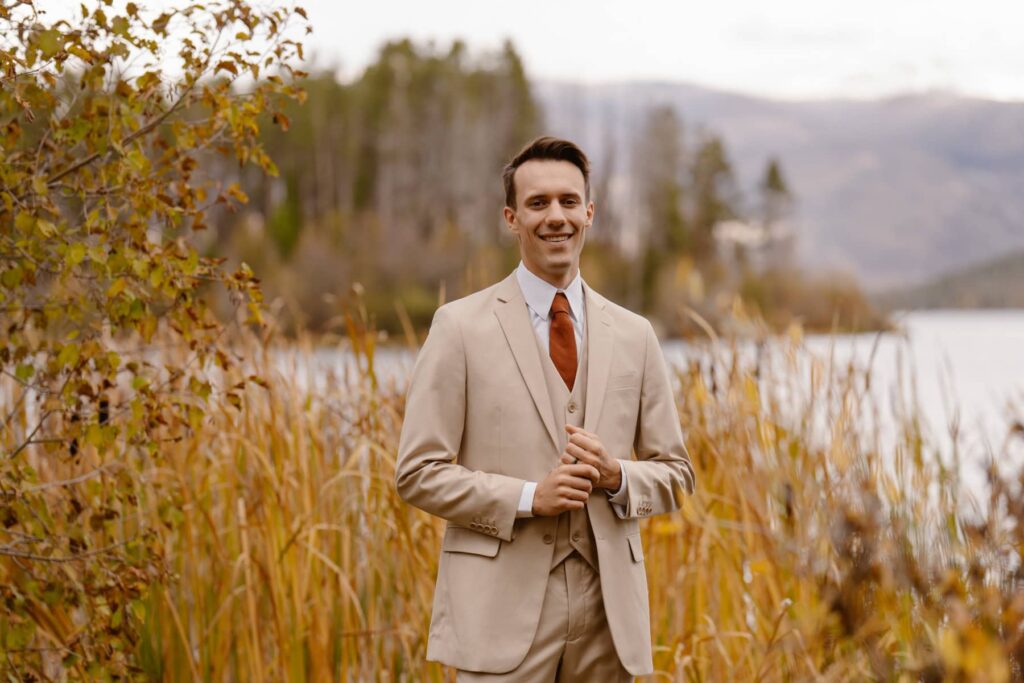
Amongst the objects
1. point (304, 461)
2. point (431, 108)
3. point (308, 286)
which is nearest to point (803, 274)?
point (431, 108)

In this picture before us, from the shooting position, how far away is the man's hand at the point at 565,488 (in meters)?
1.94

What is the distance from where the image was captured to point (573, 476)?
6.41 feet

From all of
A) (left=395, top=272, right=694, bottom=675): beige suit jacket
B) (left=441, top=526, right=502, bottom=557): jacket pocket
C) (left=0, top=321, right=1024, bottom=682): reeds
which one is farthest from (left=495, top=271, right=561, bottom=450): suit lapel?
(left=0, top=321, right=1024, bottom=682): reeds

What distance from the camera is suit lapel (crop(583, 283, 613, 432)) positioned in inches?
83.0

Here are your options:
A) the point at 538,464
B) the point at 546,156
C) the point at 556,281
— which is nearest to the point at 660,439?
the point at 538,464

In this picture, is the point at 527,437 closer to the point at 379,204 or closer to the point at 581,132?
the point at 379,204

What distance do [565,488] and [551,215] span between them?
20.8 inches

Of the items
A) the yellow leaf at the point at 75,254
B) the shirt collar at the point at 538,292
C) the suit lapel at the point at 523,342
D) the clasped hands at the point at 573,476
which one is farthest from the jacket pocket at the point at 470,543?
the yellow leaf at the point at 75,254

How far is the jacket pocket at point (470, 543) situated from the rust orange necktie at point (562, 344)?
13.4 inches

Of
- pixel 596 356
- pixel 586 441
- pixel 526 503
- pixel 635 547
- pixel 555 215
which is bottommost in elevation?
pixel 635 547

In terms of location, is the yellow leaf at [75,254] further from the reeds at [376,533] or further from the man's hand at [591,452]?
the man's hand at [591,452]

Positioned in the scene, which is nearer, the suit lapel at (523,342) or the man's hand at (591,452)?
the man's hand at (591,452)

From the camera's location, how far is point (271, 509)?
3.03 meters

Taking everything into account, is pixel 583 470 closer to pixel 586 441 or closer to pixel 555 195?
pixel 586 441
